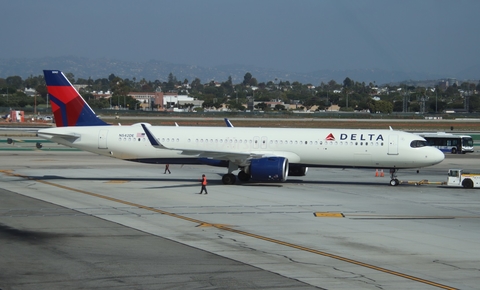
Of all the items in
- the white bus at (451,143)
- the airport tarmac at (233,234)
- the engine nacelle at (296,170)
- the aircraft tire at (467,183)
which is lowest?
the airport tarmac at (233,234)

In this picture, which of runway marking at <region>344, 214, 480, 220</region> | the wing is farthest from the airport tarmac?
the wing

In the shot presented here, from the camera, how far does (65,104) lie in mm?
42844

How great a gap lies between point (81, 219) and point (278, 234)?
863 cm

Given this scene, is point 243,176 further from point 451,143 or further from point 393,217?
point 451,143

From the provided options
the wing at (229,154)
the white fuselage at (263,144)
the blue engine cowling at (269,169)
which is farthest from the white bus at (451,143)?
the blue engine cowling at (269,169)

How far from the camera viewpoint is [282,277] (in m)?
17.6

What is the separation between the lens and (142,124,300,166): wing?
3872 cm

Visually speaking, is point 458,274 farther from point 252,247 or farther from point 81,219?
point 81,219

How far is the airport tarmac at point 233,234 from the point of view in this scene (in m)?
17.6

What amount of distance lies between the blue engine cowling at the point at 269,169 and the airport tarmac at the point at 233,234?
0.79 meters

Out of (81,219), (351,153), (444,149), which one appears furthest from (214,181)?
(444,149)

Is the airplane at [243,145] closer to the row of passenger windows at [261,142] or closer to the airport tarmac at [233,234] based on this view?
the row of passenger windows at [261,142]

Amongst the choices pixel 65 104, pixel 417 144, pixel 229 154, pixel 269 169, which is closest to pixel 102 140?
pixel 65 104

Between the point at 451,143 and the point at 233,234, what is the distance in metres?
57.8
